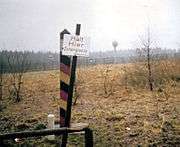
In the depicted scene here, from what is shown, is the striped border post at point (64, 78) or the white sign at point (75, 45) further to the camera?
the striped border post at point (64, 78)

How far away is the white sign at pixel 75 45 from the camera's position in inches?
215

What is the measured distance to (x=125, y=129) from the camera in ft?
27.4

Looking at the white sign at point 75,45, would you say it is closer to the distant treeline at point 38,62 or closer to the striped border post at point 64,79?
the striped border post at point 64,79

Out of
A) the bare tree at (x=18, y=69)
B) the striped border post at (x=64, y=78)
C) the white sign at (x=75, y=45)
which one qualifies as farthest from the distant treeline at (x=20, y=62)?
the white sign at (x=75, y=45)

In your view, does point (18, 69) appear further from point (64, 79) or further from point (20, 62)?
point (20, 62)

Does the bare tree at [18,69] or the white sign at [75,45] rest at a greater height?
the white sign at [75,45]

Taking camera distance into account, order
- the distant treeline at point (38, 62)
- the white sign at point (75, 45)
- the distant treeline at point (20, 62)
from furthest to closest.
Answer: the distant treeline at point (38, 62) < the distant treeline at point (20, 62) < the white sign at point (75, 45)

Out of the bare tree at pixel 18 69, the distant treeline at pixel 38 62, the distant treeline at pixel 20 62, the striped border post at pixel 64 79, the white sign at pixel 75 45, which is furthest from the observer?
the distant treeline at pixel 38 62

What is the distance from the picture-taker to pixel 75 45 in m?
5.52

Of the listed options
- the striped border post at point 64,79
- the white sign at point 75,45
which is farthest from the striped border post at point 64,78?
the white sign at point 75,45

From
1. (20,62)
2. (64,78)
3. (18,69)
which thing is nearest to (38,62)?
(20,62)

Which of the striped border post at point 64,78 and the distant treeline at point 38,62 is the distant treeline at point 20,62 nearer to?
the distant treeline at point 38,62

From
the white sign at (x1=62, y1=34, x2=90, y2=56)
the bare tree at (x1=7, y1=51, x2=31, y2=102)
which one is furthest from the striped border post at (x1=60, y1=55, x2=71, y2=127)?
the bare tree at (x1=7, y1=51, x2=31, y2=102)

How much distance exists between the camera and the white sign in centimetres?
546
